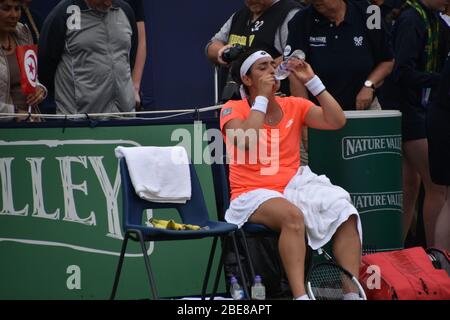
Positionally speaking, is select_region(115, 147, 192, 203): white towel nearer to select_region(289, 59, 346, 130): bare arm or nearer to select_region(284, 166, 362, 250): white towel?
select_region(284, 166, 362, 250): white towel

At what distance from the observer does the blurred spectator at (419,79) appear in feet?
27.7

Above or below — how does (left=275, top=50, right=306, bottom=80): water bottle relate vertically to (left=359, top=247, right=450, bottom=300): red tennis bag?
above

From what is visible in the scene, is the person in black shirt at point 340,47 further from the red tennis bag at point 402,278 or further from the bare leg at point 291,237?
the bare leg at point 291,237

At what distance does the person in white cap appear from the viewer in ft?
23.0

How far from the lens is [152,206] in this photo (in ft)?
23.4

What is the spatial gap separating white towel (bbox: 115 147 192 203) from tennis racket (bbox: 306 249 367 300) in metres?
0.87

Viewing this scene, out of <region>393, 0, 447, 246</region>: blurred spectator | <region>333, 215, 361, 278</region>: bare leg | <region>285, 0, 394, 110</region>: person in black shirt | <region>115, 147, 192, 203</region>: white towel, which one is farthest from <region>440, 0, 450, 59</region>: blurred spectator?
<region>115, 147, 192, 203</region>: white towel

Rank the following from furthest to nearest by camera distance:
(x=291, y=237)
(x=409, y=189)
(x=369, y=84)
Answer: (x=409, y=189), (x=369, y=84), (x=291, y=237)

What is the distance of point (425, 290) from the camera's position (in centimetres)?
724

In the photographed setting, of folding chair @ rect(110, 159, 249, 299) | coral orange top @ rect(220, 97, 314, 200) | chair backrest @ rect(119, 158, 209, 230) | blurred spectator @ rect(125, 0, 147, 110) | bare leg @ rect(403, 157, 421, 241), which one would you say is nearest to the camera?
folding chair @ rect(110, 159, 249, 299)

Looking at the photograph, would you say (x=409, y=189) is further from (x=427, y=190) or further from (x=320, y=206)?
(x=320, y=206)

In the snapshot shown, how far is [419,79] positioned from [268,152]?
5.07 ft

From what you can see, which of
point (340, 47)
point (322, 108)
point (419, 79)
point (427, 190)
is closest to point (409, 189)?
point (427, 190)
